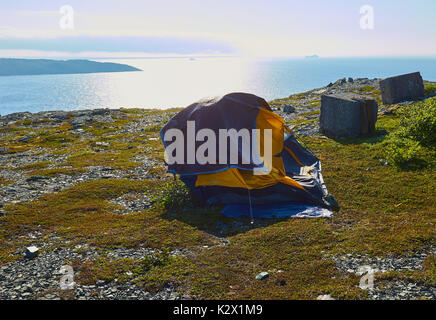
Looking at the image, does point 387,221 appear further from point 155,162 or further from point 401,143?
point 155,162

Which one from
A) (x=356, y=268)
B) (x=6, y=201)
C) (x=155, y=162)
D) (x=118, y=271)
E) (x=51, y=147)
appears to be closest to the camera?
(x=356, y=268)

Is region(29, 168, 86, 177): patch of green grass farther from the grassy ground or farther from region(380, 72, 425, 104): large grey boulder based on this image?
region(380, 72, 425, 104): large grey boulder

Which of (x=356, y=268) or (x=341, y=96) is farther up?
(x=341, y=96)

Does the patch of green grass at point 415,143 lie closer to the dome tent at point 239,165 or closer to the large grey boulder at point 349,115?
the large grey boulder at point 349,115
